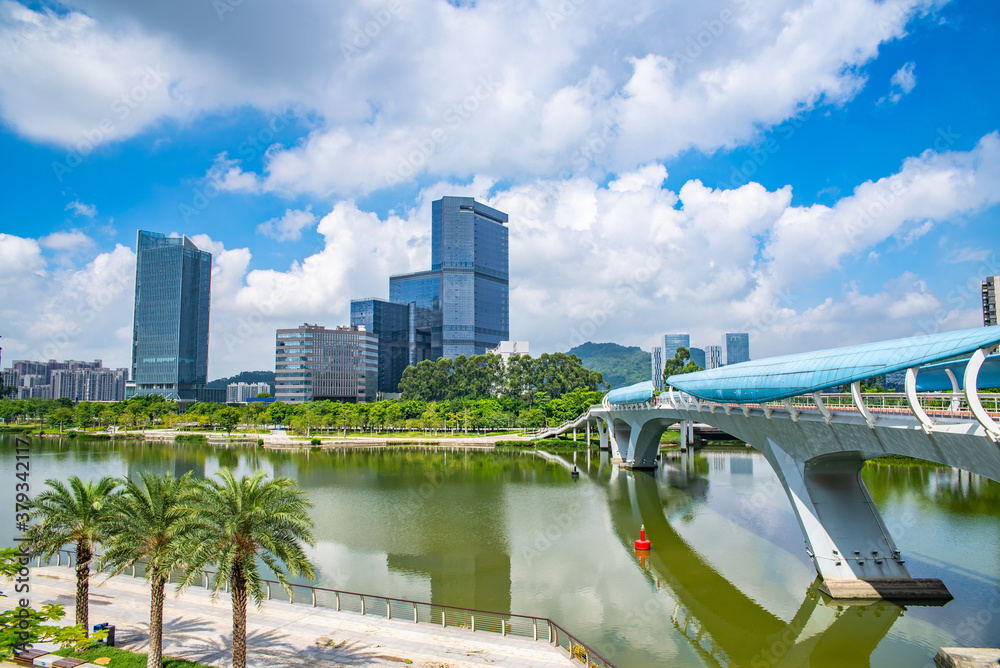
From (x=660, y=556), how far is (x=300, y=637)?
20.3m

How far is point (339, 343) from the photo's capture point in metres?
166

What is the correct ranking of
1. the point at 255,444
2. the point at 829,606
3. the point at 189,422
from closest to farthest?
the point at 829,606, the point at 255,444, the point at 189,422

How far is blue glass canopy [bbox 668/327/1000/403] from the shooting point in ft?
50.5

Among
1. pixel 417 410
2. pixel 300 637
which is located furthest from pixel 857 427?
pixel 417 410

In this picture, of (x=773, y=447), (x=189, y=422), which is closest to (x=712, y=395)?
(x=773, y=447)

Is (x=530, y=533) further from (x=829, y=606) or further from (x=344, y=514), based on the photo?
(x=829, y=606)

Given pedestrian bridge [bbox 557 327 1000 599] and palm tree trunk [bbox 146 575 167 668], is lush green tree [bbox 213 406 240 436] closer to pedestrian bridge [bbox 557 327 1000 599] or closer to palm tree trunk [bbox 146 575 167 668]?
pedestrian bridge [bbox 557 327 1000 599]

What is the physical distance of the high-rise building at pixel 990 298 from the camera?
11550 centimetres

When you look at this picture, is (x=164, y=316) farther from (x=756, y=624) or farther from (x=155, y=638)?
(x=756, y=624)

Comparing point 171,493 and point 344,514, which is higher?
point 171,493

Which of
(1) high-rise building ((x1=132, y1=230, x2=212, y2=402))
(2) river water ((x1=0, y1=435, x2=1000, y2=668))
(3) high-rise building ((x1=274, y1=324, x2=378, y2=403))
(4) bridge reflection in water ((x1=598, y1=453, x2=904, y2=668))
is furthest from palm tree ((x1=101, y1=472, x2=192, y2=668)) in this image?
(1) high-rise building ((x1=132, y1=230, x2=212, y2=402))

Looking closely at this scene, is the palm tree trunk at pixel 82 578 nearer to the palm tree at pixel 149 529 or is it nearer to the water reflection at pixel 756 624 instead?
the palm tree at pixel 149 529

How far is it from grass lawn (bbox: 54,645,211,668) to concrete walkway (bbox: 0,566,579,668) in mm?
528

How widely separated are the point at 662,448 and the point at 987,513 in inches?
1929
